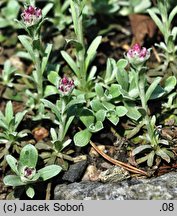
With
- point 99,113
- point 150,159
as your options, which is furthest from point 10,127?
point 150,159

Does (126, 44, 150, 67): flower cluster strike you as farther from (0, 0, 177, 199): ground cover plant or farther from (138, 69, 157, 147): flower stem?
(138, 69, 157, 147): flower stem

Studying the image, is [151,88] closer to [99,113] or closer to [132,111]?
[132,111]

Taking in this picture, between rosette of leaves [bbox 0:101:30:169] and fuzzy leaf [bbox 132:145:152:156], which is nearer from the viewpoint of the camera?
fuzzy leaf [bbox 132:145:152:156]

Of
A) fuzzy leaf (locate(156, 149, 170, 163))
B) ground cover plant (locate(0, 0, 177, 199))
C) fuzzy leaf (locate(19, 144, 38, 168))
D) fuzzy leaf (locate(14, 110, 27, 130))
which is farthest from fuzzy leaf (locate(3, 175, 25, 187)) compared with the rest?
fuzzy leaf (locate(156, 149, 170, 163))

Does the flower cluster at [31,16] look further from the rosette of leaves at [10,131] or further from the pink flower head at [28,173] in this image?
the pink flower head at [28,173]

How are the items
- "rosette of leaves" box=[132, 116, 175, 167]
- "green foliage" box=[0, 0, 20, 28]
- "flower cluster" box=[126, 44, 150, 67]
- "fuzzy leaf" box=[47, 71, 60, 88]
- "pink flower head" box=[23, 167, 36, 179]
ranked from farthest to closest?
"green foliage" box=[0, 0, 20, 28] < "fuzzy leaf" box=[47, 71, 60, 88] < "rosette of leaves" box=[132, 116, 175, 167] < "pink flower head" box=[23, 167, 36, 179] < "flower cluster" box=[126, 44, 150, 67]

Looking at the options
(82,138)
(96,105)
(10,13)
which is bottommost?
(82,138)

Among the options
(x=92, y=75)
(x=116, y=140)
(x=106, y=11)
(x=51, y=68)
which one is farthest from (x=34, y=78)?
(x=106, y=11)

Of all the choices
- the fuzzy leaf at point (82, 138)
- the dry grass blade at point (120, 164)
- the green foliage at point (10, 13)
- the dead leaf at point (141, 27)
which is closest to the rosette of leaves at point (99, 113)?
the fuzzy leaf at point (82, 138)

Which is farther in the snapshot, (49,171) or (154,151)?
(154,151)
